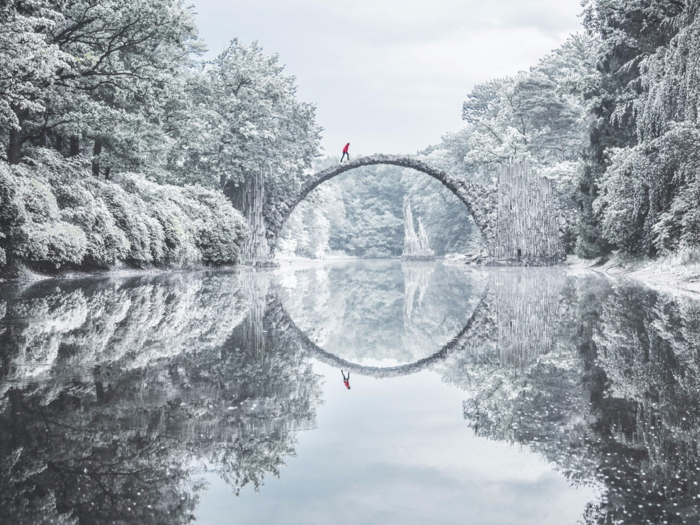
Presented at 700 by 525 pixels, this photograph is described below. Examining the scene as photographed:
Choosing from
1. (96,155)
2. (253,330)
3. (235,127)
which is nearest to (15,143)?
(96,155)

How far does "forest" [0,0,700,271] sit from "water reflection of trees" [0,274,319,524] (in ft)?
20.8

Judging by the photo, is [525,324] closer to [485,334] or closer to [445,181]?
[485,334]

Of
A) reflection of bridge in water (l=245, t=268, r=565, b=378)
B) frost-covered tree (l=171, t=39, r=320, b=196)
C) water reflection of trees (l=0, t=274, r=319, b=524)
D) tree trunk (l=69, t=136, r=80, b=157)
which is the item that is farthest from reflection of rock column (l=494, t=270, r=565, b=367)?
frost-covered tree (l=171, t=39, r=320, b=196)

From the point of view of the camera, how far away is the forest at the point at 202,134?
11.3 m

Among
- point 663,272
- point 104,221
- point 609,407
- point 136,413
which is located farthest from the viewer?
point 104,221

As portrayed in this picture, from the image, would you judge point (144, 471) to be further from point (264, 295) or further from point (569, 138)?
point (569, 138)

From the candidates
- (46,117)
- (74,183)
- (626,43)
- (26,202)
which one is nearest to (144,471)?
(26,202)

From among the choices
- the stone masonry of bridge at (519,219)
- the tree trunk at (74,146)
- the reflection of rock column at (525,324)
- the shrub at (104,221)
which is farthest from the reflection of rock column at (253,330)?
the stone masonry of bridge at (519,219)

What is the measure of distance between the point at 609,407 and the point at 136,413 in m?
2.33

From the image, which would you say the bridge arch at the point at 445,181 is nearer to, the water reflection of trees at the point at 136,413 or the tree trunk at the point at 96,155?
the tree trunk at the point at 96,155

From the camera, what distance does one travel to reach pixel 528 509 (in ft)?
6.29

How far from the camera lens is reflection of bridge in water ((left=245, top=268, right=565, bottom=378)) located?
4.56 m

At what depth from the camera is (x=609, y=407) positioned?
3.06m

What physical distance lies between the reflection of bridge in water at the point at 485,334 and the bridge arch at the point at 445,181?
1765 cm
